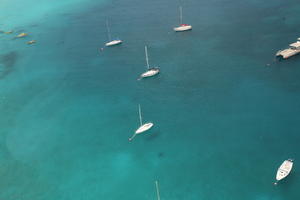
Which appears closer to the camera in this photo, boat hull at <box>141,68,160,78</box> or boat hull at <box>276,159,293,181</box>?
boat hull at <box>276,159,293,181</box>

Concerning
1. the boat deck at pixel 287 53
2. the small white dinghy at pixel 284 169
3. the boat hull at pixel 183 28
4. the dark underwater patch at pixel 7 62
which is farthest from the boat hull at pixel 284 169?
the dark underwater patch at pixel 7 62

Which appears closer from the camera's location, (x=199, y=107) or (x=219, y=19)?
(x=199, y=107)

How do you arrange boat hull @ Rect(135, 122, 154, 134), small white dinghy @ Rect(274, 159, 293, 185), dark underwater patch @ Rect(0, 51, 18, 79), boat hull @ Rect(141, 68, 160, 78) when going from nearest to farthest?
small white dinghy @ Rect(274, 159, 293, 185) → boat hull @ Rect(135, 122, 154, 134) → boat hull @ Rect(141, 68, 160, 78) → dark underwater patch @ Rect(0, 51, 18, 79)

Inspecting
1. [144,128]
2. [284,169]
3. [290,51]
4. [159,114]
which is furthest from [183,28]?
[284,169]

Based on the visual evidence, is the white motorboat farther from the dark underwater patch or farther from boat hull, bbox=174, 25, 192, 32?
the dark underwater patch

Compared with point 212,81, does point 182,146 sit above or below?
below

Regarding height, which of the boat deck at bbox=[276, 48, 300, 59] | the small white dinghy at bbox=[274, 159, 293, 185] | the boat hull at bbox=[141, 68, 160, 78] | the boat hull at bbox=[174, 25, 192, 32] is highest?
the boat hull at bbox=[174, 25, 192, 32]

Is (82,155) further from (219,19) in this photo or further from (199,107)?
(219,19)

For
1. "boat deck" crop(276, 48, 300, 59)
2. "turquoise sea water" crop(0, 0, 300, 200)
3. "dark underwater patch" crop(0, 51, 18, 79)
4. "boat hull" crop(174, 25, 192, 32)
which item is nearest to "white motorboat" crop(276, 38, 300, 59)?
"boat deck" crop(276, 48, 300, 59)

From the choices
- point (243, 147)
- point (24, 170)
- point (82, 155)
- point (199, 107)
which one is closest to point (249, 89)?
point (199, 107)
